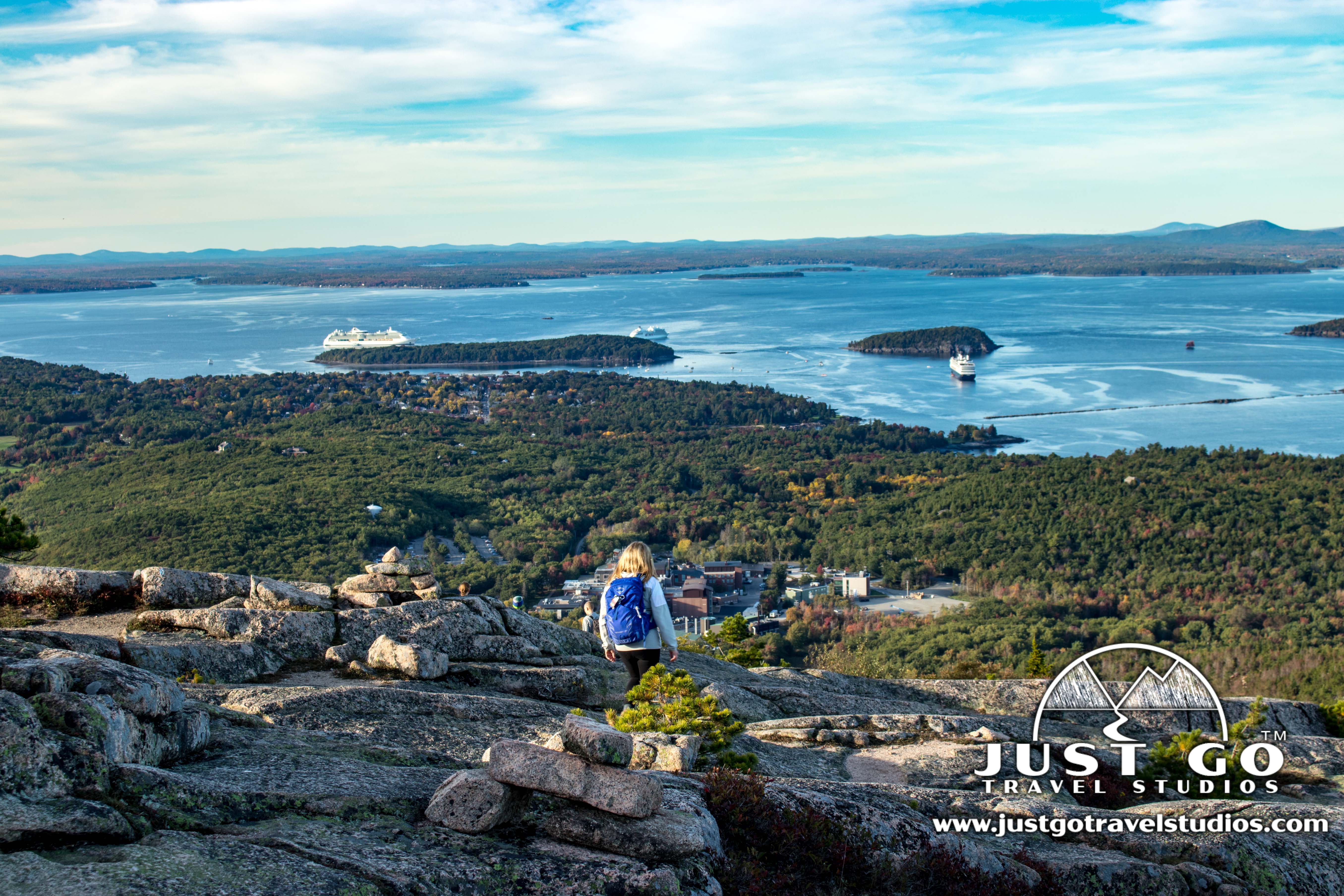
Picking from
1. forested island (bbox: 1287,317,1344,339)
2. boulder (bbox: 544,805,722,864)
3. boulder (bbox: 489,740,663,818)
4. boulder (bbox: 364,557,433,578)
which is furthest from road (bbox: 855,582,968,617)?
forested island (bbox: 1287,317,1344,339)

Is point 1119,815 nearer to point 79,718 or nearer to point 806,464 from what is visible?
point 79,718

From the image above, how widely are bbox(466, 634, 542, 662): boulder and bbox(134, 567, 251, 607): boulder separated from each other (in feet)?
10.1

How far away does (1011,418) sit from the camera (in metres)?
79.1

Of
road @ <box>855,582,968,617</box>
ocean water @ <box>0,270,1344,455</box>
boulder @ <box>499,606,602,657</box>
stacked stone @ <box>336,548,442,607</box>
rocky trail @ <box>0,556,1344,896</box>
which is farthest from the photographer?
ocean water @ <box>0,270,1344,455</box>

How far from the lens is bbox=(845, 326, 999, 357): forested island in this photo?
400 feet

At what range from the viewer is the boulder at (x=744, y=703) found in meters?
10.7

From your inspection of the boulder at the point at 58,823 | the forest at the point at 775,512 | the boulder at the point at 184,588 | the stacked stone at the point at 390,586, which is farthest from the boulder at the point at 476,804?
the forest at the point at 775,512

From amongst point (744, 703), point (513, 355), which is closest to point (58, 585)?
point (744, 703)

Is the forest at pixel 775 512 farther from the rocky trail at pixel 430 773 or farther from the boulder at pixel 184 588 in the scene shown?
the boulder at pixel 184 588

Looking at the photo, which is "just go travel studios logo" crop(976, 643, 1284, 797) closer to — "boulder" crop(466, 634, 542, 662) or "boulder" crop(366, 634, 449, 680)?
"boulder" crop(466, 634, 542, 662)

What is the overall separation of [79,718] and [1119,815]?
282 inches

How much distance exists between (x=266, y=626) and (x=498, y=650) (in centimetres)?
255

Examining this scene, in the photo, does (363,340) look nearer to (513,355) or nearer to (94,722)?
(513,355)

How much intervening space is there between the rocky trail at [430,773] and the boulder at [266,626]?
0.03m
